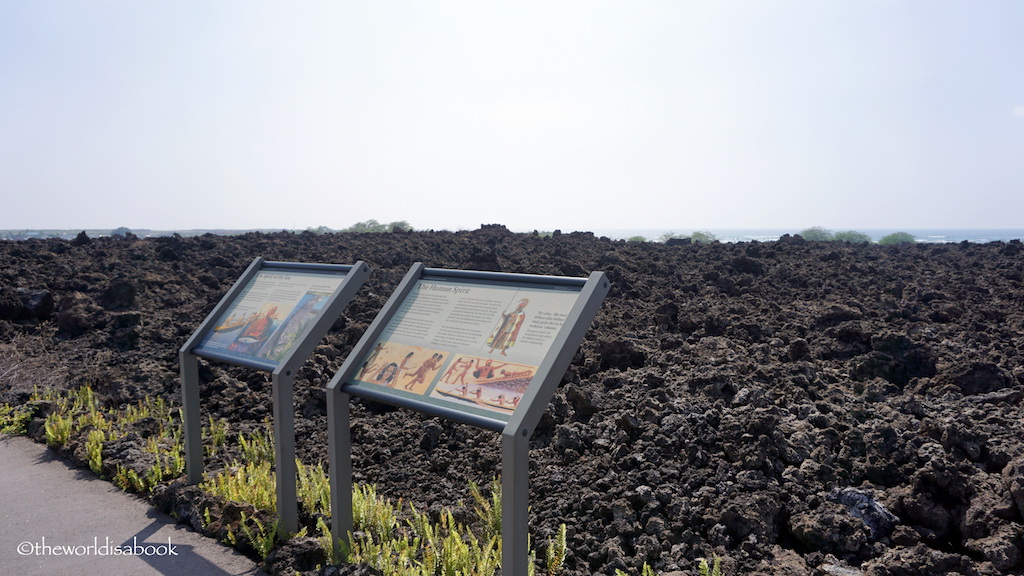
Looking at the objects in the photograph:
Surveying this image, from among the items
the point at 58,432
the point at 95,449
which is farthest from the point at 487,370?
the point at 58,432

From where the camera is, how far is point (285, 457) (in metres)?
4.16

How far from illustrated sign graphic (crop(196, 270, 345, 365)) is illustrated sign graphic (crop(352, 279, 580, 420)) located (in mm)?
736

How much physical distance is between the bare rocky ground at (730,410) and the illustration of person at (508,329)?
1428 millimetres

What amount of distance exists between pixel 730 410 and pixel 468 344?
2.45 metres

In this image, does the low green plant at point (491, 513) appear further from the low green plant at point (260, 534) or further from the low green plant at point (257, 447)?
the low green plant at point (257, 447)

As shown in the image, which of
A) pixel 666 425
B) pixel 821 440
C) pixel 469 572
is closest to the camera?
pixel 469 572

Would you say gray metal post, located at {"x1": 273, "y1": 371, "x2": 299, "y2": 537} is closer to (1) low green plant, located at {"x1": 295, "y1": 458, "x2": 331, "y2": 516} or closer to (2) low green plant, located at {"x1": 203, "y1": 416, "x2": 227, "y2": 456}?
(1) low green plant, located at {"x1": 295, "y1": 458, "x2": 331, "y2": 516}

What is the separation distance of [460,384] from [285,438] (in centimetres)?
145

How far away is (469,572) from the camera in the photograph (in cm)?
359

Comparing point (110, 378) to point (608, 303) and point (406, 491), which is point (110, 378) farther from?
point (608, 303)

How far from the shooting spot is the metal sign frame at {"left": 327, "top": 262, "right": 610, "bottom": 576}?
2.93 metres

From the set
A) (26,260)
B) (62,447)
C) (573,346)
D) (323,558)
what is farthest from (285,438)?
(26,260)

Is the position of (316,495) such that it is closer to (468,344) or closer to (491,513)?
(491,513)

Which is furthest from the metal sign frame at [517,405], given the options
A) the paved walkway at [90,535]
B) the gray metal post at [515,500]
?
the paved walkway at [90,535]
